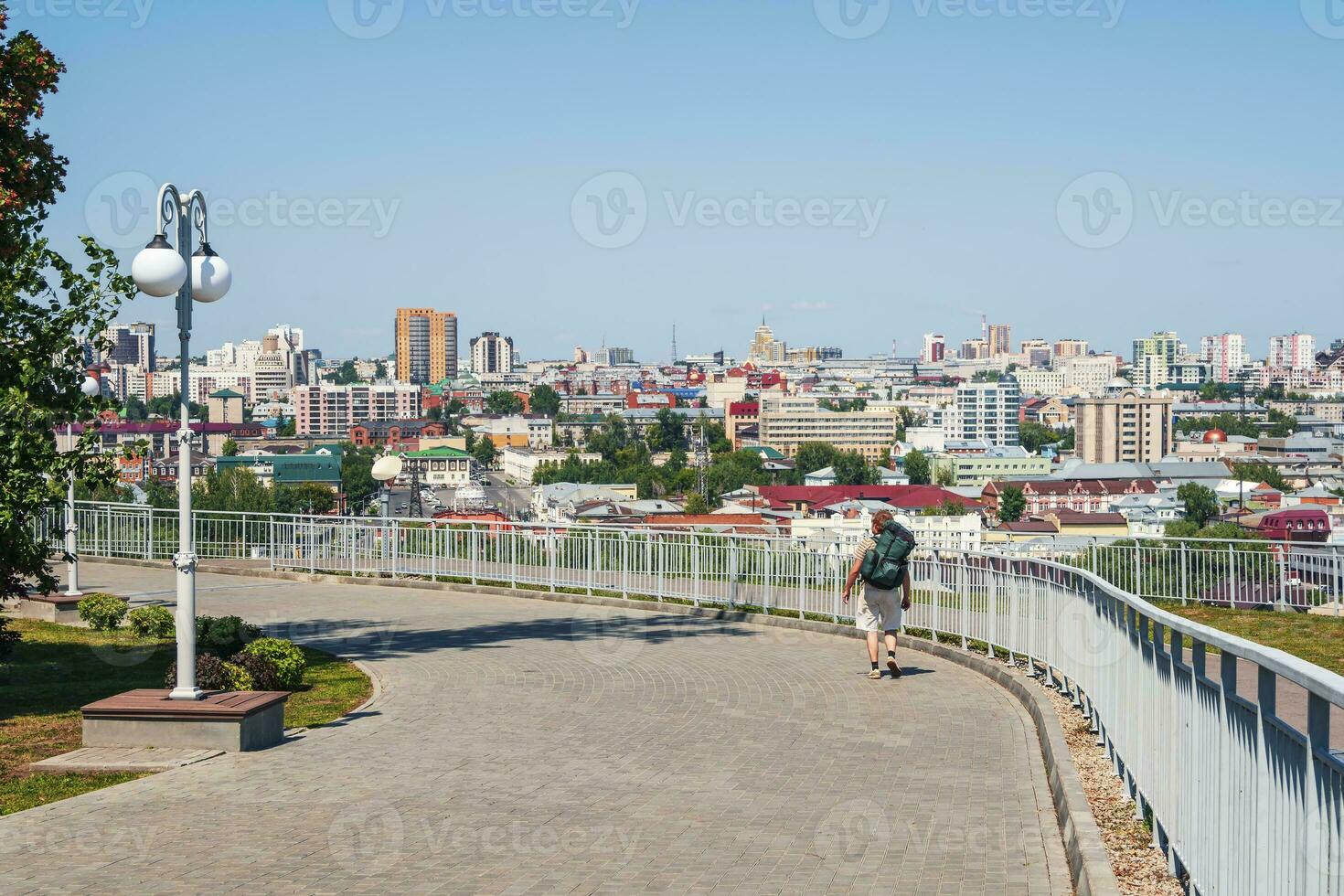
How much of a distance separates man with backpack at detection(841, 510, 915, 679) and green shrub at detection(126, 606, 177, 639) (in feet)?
25.6

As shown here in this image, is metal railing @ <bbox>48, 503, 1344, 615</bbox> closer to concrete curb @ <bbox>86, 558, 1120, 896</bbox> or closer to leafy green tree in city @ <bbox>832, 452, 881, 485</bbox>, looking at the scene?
concrete curb @ <bbox>86, 558, 1120, 896</bbox>

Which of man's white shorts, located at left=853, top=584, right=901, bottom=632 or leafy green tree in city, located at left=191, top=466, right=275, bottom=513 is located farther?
leafy green tree in city, located at left=191, top=466, right=275, bottom=513

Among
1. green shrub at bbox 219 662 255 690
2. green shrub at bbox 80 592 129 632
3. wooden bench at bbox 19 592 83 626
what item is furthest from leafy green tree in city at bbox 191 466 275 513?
green shrub at bbox 219 662 255 690

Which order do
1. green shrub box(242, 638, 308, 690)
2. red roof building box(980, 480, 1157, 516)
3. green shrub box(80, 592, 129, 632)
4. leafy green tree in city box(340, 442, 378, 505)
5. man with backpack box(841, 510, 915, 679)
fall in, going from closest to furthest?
green shrub box(242, 638, 308, 690) < man with backpack box(841, 510, 915, 679) < green shrub box(80, 592, 129, 632) < leafy green tree in city box(340, 442, 378, 505) < red roof building box(980, 480, 1157, 516)

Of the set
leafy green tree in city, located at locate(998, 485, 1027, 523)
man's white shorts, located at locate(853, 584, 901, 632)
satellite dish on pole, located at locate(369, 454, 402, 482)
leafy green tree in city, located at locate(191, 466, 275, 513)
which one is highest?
satellite dish on pole, located at locate(369, 454, 402, 482)

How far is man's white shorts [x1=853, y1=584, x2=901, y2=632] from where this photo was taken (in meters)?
13.1

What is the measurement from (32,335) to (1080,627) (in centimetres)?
864

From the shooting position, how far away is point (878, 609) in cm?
1312

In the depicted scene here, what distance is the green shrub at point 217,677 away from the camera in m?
10.8

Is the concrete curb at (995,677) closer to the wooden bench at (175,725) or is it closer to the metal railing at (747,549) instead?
the metal railing at (747,549)

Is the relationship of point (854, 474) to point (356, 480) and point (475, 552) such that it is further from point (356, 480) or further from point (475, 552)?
point (475, 552)

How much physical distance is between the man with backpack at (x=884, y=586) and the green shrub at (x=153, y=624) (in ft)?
25.6

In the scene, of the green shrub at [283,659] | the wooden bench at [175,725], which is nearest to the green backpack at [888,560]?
the green shrub at [283,659]

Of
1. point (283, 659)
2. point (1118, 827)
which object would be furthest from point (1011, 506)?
point (1118, 827)
